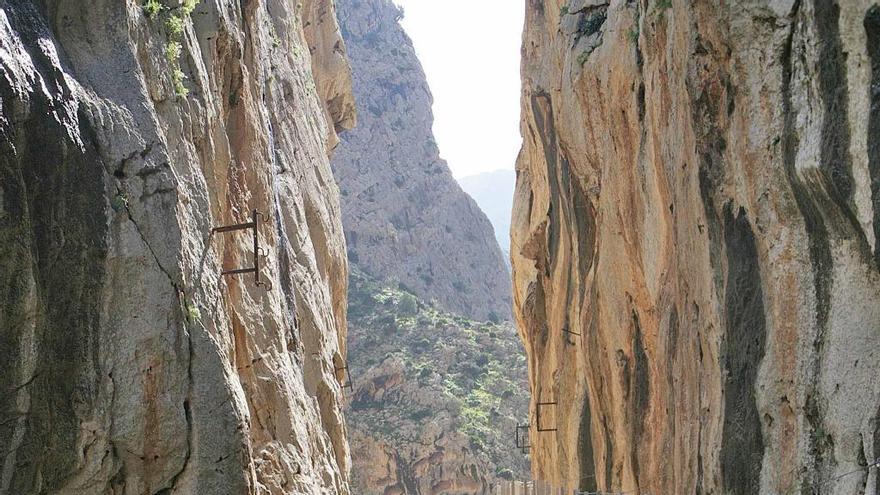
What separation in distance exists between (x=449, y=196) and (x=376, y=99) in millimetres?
11330

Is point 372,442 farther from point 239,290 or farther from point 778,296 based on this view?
point 778,296

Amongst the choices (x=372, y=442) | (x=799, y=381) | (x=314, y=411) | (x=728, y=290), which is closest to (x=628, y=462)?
(x=314, y=411)

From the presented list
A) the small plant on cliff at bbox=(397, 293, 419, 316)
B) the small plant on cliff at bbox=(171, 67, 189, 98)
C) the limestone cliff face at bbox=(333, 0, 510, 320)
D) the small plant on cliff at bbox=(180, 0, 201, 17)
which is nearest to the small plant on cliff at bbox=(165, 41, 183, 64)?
the small plant on cliff at bbox=(171, 67, 189, 98)

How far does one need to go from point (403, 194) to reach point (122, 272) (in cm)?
8010

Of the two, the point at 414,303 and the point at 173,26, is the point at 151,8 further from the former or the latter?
the point at 414,303

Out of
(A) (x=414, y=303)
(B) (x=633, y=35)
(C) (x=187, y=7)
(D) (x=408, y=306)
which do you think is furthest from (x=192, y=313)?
(A) (x=414, y=303)

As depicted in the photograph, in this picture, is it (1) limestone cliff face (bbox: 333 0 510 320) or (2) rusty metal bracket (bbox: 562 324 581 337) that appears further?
(1) limestone cliff face (bbox: 333 0 510 320)

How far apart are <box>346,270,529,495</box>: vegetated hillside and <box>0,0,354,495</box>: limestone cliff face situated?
43.8 meters

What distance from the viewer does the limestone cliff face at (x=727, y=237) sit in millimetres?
9992

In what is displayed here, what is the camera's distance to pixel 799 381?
10898 millimetres

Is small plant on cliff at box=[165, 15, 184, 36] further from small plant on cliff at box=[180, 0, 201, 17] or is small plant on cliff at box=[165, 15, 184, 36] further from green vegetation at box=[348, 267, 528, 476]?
green vegetation at box=[348, 267, 528, 476]

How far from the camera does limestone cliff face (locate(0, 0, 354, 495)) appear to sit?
11.8 m

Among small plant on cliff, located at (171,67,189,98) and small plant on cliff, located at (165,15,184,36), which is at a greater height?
small plant on cliff, located at (165,15,184,36)

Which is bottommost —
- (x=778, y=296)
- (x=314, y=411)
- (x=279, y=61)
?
(x=314, y=411)
